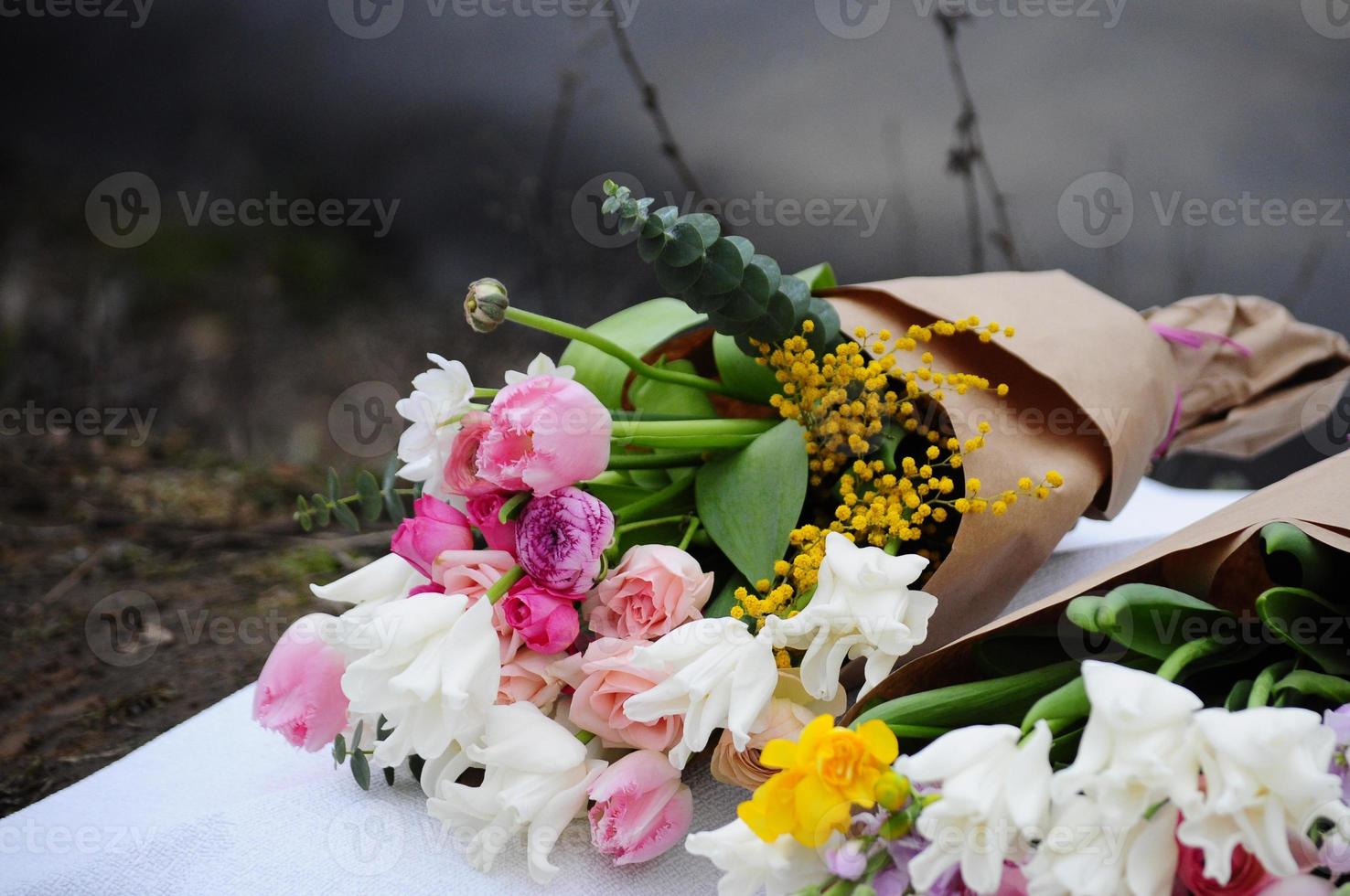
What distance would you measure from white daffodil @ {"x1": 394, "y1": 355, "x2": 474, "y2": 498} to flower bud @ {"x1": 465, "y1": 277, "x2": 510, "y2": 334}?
22 millimetres

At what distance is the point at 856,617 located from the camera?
0.39m

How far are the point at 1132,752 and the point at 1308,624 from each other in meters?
0.13

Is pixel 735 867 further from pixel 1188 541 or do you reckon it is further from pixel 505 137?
pixel 505 137

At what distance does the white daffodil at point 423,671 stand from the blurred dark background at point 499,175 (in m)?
0.96

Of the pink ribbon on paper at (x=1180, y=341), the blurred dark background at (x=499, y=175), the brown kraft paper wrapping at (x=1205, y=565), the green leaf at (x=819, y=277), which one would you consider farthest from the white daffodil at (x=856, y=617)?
the blurred dark background at (x=499, y=175)

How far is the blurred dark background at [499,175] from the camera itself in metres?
1.43

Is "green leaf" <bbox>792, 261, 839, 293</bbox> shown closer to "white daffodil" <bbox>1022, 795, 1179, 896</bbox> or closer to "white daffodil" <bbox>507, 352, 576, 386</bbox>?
"white daffodil" <bbox>507, 352, 576, 386</bbox>

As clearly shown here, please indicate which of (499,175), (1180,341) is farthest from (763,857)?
(499,175)

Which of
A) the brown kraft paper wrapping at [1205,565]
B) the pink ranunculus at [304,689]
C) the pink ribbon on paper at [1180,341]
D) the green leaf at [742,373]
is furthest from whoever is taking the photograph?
the pink ribbon on paper at [1180,341]

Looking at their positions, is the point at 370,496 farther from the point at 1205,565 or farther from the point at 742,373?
the point at 1205,565

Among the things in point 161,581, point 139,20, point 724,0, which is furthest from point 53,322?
point 724,0

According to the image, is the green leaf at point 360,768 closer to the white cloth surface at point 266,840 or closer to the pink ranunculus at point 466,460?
the white cloth surface at point 266,840

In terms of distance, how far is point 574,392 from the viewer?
45cm

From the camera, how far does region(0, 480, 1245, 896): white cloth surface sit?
1.35 feet
